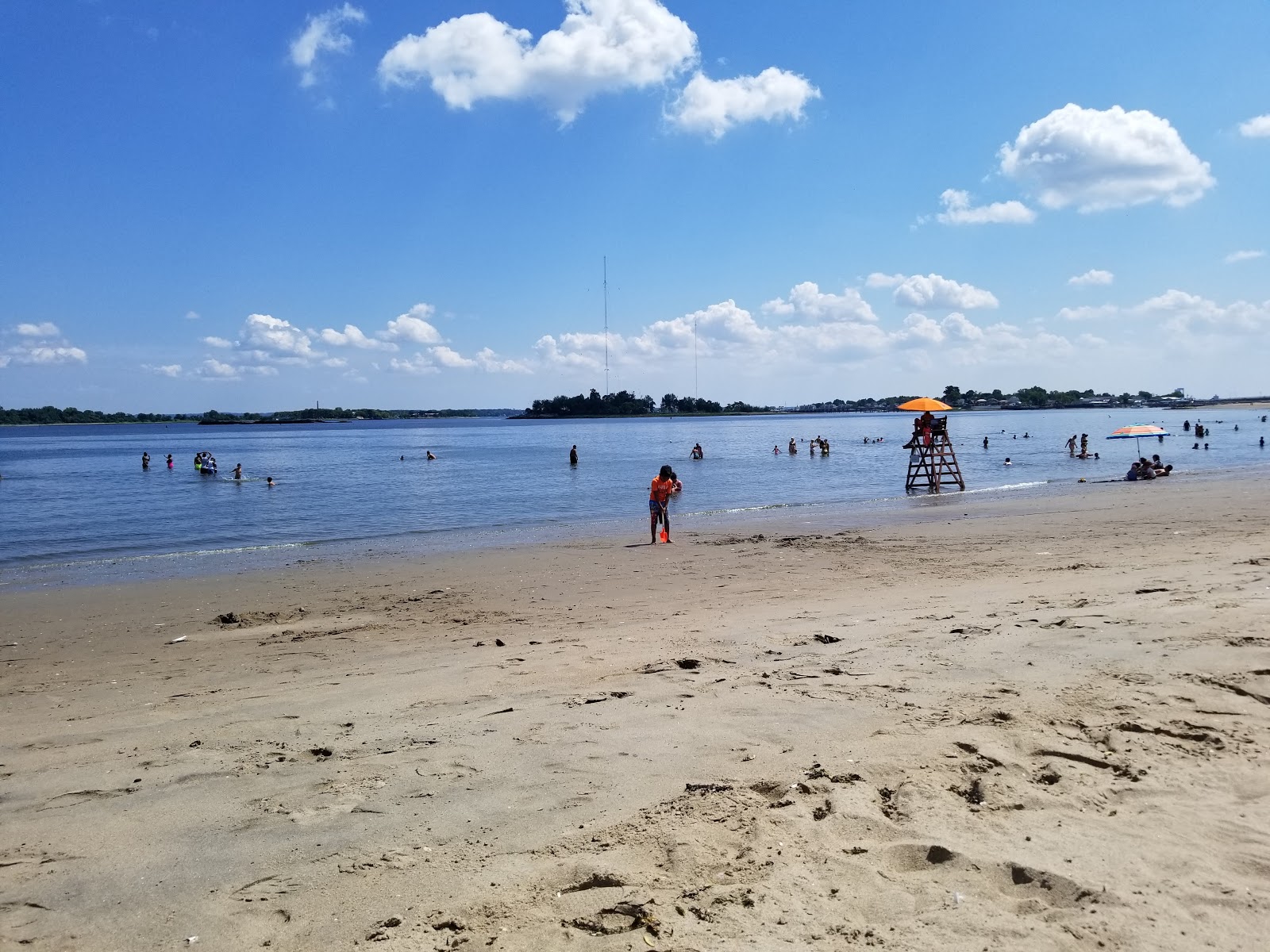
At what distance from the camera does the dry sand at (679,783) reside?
3514mm

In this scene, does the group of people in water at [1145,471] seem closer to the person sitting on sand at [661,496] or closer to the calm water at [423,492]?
the calm water at [423,492]

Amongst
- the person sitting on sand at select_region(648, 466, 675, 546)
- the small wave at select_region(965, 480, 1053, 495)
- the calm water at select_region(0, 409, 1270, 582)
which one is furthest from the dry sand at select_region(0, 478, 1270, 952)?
the small wave at select_region(965, 480, 1053, 495)

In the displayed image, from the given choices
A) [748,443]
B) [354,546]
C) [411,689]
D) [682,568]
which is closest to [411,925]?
[411,689]

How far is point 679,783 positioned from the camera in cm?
480

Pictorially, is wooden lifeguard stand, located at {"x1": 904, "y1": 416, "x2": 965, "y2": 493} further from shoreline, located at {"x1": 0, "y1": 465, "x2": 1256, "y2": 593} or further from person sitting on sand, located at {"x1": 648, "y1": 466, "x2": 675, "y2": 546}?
person sitting on sand, located at {"x1": 648, "y1": 466, "x2": 675, "y2": 546}

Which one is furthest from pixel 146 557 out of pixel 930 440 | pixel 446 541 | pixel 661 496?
pixel 930 440

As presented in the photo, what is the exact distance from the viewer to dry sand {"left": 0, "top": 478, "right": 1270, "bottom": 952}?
11.5ft

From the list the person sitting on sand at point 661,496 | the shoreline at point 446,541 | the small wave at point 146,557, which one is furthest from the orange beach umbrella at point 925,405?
the small wave at point 146,557

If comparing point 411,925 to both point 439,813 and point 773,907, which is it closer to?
point 439,813

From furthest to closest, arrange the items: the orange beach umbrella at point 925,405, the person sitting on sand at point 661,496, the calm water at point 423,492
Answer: the orange beach umbrella at point 925,405 → the calm water at point 423,492 → the person sitting on sand at point 661,496

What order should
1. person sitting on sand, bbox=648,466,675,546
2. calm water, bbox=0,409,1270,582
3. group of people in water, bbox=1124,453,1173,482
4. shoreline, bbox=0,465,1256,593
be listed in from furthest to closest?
group of people in water, bbox=1124,453,1173,482, calm water, bbox=0,409,1270,582, person sitting on sand, bbox=648,466,675,546, shoreline, bbox=0,465,1256,593

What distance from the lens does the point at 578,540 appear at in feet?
69.1

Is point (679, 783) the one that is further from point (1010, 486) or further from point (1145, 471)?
point (1145, 471)

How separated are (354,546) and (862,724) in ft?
59.4
